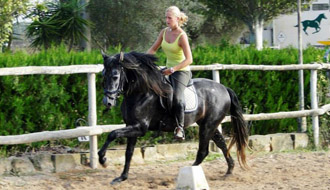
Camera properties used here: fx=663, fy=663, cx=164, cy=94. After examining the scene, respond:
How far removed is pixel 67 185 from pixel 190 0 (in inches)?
1127

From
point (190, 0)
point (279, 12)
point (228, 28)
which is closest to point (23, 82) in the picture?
point (190, 0)

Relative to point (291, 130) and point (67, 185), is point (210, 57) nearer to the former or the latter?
point (291, 130)

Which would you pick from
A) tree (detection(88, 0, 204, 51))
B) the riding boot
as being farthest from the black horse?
tree (detection(88, 0, 204, 51))

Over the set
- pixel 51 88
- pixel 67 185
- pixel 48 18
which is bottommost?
pixel 67 185

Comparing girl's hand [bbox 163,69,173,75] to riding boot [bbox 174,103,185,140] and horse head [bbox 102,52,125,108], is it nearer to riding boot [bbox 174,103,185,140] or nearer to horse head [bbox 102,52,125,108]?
riding boot [bbox 174,103,185,140]

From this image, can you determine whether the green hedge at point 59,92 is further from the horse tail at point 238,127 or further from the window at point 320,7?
the window at point 320,7

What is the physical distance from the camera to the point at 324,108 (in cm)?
1288

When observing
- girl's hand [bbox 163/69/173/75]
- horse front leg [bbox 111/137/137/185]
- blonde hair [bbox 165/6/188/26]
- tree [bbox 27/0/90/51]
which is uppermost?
tree [bbox 27/0/90/51]

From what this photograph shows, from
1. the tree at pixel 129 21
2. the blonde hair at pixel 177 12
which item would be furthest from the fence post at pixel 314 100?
the tree at pixel 129 21

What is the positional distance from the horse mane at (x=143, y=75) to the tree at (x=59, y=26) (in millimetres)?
17712

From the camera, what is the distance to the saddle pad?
9.06 meters

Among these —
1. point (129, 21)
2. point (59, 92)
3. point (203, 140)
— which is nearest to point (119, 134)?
point (203, 140)

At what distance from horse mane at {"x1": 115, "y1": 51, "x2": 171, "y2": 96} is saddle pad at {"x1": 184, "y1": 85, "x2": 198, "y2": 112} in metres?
0.43

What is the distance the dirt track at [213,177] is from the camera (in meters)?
8.68
